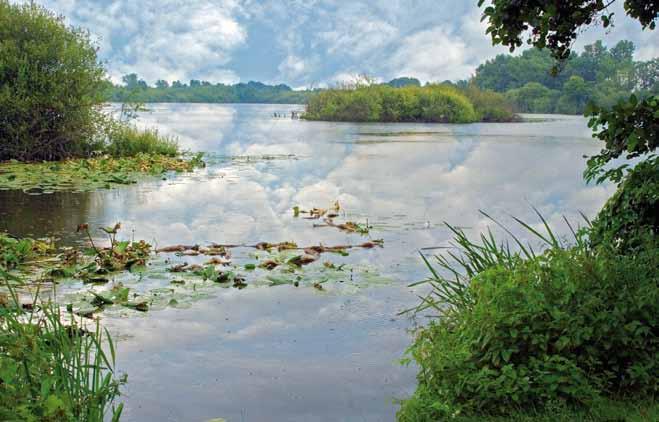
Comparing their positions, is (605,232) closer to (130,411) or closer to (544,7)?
(544,7)

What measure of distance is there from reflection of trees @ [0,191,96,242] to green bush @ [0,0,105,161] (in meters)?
5.09

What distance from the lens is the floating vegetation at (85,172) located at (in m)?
15.4

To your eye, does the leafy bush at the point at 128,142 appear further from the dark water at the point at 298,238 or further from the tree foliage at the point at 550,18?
the tree foliage at the point at 550,18

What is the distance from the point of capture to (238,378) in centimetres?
535

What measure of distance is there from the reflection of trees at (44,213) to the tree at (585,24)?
704 centimetres

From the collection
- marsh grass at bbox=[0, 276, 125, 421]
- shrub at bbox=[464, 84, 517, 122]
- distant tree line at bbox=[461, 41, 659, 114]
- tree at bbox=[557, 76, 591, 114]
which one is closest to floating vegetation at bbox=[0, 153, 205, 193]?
marsh grass at bbox=[0, 276, 125, 421]

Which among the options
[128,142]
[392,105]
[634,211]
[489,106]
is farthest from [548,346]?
[489,106]

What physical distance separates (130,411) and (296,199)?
10.1 metres

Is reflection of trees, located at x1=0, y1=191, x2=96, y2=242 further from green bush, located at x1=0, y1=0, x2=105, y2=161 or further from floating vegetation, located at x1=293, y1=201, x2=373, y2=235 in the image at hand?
green bush, located at x1=0, y1=0, x2=105, y2=161

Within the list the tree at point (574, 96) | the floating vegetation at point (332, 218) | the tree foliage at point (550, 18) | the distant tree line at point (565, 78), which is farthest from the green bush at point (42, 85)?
the tree at point (574, 96)

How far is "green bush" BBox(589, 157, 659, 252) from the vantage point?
5266 millimetres

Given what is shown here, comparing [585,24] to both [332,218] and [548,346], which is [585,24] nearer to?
[548,346]

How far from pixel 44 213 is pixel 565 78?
266 feet

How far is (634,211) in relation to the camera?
215 inches
